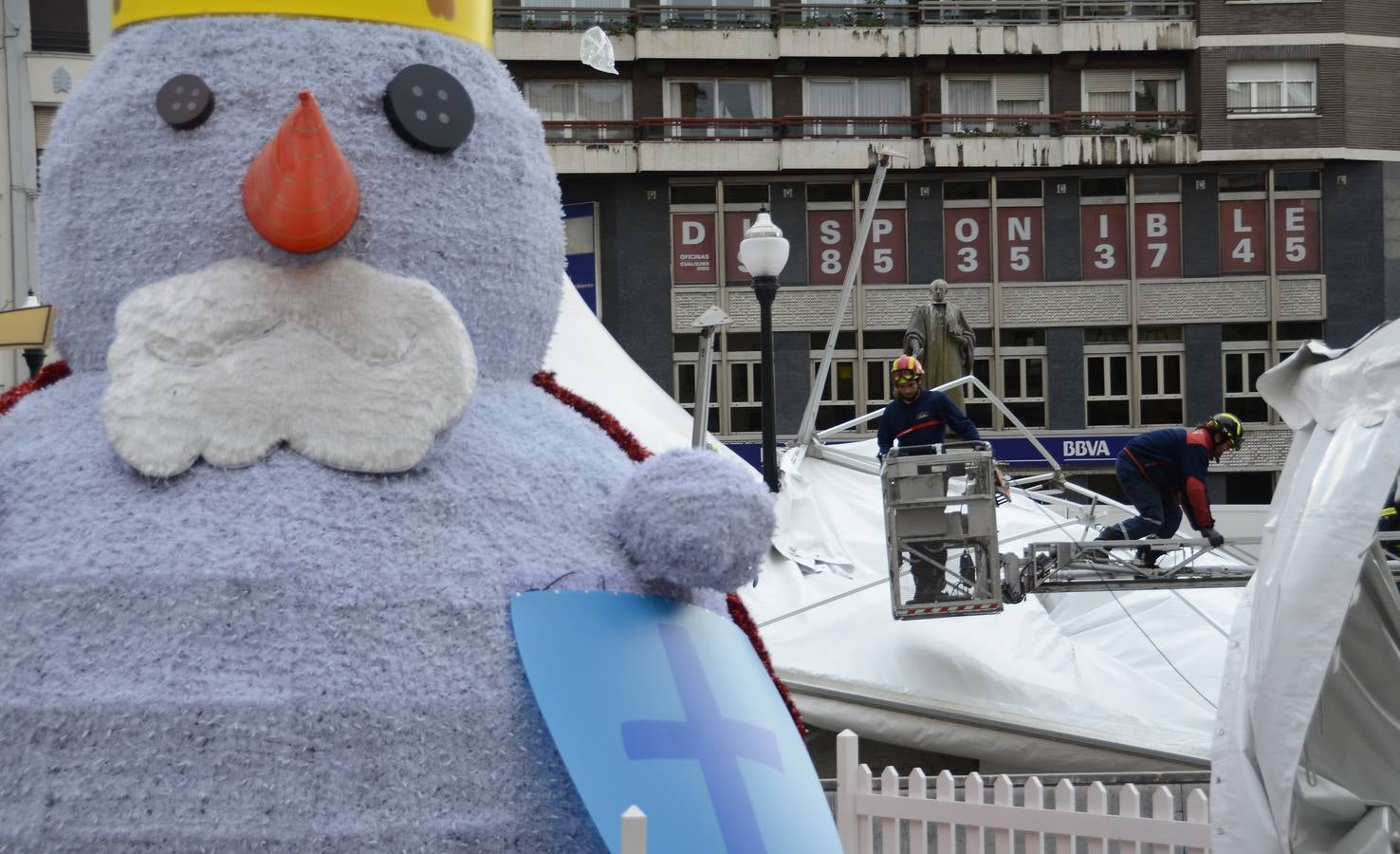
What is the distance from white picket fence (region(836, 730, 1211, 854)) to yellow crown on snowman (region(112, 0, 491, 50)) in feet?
10.1

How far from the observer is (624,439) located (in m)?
3.41

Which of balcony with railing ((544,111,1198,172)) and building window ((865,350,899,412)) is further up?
balcony with railing ((544,111,1198,172))

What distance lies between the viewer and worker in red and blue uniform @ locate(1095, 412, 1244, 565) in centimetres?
916

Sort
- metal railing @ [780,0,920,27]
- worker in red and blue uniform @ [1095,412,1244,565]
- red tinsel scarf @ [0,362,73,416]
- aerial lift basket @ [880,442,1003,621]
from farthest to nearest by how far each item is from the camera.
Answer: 1. metal railing @ [780,0,920,27]
2. worker in red and blue uniform @ [1095,412,1244,565]
3. aerial lift basket @ [880,442,1003,621]
4. red tinsel scarf @ [0,362,73,416]

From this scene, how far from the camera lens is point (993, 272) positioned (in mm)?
28891

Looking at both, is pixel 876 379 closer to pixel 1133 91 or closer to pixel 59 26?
pixel 1133 91

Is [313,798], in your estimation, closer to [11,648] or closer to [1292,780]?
[11,648]

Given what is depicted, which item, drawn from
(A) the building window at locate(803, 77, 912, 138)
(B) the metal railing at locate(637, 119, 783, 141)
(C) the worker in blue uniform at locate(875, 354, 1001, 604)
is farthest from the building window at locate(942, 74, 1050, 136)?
(C) the worker in blue uniform at locate(875, 354, 1001, 604)

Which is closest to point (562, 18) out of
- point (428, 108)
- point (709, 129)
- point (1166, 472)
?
point (709, 129)

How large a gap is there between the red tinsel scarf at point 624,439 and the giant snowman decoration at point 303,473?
0.12m

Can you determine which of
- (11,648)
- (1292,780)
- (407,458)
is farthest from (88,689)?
(1292,780)

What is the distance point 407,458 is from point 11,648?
2.31ft

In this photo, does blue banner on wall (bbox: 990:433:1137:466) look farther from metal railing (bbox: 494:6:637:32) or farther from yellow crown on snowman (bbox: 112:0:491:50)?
yellow crown on snowman (bbox: 112:0:491:50)

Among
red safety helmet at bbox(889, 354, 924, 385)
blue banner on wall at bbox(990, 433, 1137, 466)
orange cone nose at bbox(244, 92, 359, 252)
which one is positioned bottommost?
blue banner on wall at bbox(990, 433, 1137, 466)
